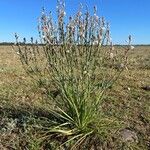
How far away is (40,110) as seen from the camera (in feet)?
29.4

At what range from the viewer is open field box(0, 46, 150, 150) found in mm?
7453

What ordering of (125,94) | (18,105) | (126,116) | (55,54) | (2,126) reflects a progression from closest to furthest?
(55,54)
(2,126)
(126,116)
(18,105)
(125,94)

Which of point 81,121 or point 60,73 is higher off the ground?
point 60,73

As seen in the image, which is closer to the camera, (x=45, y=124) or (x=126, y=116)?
(x=45, y=124)

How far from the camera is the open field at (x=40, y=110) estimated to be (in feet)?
24.5

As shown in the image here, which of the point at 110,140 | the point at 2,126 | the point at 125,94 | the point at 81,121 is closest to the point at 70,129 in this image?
the point at 81,121

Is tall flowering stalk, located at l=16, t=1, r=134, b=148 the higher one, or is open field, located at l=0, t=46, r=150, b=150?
tall flowering stalk, located at l=16, t=1, r=134, b=148

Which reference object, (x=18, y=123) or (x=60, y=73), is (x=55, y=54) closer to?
(x=60, y=73)

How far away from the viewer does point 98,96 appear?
754cm

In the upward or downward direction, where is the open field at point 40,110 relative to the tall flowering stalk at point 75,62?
downward

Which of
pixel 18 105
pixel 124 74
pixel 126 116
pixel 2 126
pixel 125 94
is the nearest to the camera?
pixel 2 126

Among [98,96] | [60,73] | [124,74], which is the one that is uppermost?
[60,73]

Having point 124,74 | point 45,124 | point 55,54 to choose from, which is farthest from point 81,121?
point 124,74

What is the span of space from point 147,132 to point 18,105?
11.3 ft
